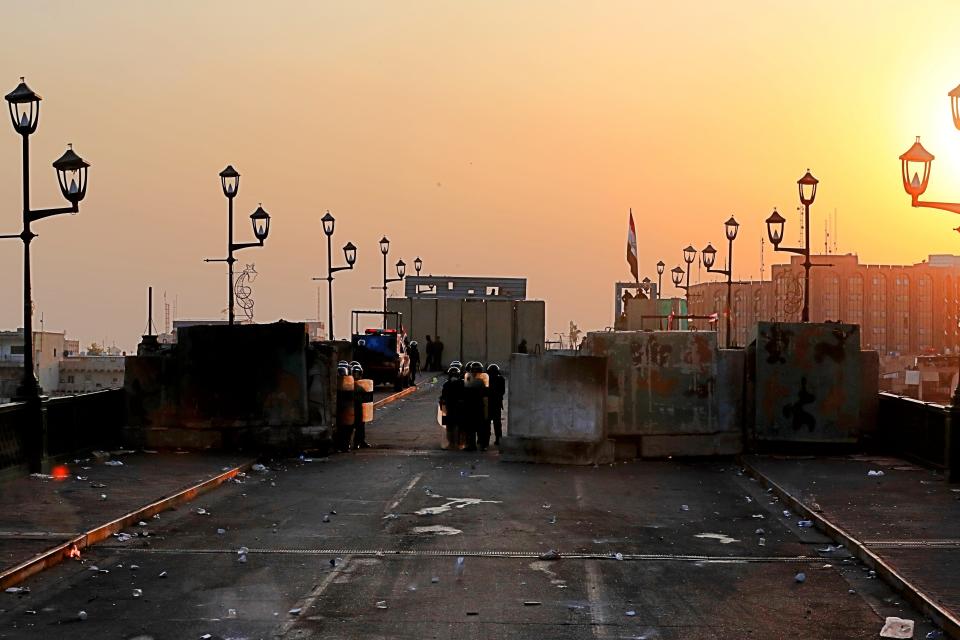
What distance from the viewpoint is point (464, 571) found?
12.2 metres

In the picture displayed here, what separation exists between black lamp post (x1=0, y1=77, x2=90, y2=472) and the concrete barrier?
300 inches

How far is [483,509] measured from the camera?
656 inches

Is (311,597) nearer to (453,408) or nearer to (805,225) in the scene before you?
(453,408)

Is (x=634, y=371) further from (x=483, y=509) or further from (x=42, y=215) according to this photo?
(x=42, y=215)

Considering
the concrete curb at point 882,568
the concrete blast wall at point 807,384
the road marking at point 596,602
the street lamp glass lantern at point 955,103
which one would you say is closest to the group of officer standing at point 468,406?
the concrete blast wall at point 807,384

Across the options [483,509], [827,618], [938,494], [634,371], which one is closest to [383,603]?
[827,618]

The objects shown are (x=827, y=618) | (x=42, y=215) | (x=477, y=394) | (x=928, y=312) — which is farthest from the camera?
(x=928, y=312)

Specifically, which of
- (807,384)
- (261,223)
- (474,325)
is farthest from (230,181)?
(474,325)

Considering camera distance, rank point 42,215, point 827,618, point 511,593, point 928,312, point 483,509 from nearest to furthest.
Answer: point 827,618
point 511,593
point 483,509
point 42,215
point 928,312

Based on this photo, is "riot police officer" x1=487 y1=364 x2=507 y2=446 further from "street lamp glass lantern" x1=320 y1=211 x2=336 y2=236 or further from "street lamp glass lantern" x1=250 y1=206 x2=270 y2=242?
"street lamp glass lantern" x1=320 y1=211 x2=336 y2=236

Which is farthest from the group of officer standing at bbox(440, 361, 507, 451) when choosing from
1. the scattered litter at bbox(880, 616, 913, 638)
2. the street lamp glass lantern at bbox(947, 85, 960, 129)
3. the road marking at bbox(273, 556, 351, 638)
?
the scattered litter at bbox(880, 616, 913, 638)

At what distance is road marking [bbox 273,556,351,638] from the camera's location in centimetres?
983

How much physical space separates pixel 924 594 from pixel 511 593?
332cm

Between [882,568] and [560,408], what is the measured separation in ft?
35.6
